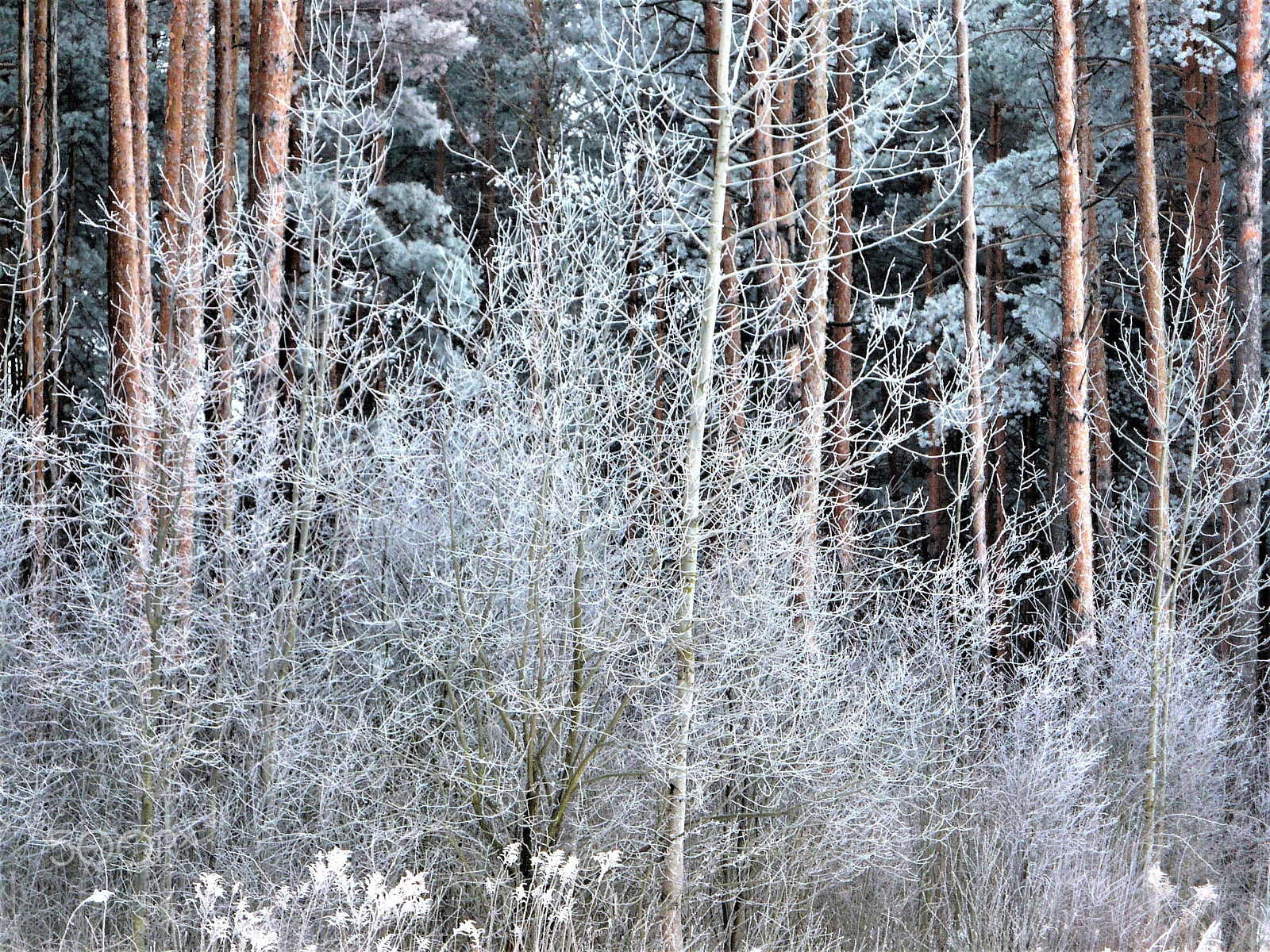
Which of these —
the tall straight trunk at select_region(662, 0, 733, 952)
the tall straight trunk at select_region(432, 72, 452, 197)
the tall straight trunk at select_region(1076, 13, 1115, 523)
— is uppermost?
the tall straight trunk at select_region(432, 72, 452, 197)

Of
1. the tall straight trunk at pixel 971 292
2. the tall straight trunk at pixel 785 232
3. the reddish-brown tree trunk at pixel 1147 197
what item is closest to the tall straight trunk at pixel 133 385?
the tall straight trunk at pixel 785 232

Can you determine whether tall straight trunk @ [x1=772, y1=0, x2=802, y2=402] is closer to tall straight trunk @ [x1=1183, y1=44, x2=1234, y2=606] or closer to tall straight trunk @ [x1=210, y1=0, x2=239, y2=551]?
tall straight trunk @ [x1=210, y1=0, x2=239, y2=551]

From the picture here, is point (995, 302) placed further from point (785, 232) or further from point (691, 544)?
point (691, 544)

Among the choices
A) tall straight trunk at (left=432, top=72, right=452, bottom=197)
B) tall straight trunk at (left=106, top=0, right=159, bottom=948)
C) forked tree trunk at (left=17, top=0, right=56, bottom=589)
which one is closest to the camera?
tall straight trunk at (left=106, top=0, right=159, bottom=948)

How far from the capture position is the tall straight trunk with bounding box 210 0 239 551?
880cm

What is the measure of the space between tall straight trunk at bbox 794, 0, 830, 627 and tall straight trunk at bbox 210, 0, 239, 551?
3.81 m

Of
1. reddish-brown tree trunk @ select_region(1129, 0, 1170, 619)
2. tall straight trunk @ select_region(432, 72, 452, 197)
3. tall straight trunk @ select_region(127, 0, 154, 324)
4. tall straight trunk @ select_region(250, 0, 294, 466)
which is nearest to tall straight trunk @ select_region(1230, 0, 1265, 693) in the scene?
reddish-brown tree trunk @ select_region(1129, 0, 1170, 619)

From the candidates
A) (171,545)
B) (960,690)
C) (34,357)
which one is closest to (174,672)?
(171,545)

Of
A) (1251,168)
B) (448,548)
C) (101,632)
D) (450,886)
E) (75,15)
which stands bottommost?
(450,886)

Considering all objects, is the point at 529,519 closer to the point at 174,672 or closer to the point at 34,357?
the point at 174,672

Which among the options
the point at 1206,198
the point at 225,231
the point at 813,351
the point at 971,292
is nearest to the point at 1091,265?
the point at 1206,198

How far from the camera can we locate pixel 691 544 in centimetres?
734

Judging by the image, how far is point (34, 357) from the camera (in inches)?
499

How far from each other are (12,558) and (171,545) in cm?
271
